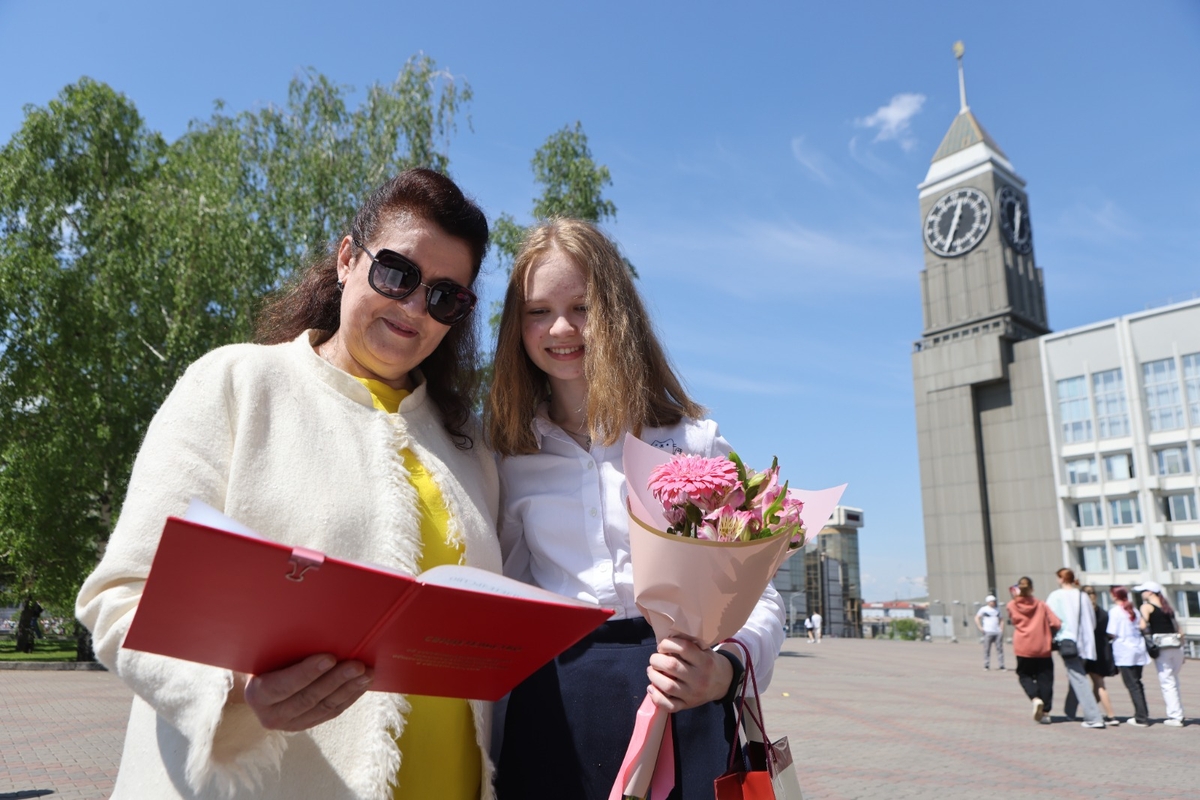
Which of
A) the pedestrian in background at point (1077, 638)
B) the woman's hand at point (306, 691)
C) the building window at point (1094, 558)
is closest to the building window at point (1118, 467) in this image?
the building window at point (1094, 558)

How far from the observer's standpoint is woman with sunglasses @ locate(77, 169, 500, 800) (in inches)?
62.7

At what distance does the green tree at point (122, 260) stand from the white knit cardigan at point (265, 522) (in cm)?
1484

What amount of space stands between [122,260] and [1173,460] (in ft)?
175

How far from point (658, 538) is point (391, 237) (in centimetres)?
102

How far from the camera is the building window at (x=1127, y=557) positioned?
5019 cm

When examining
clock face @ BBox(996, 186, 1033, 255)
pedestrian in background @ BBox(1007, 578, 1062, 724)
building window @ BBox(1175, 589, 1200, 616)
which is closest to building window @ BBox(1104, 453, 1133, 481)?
building window @ BBox(1175, 589, 1200, 616)

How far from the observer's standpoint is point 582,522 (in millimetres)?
2271

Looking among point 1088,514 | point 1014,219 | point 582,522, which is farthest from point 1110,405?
point 582,522

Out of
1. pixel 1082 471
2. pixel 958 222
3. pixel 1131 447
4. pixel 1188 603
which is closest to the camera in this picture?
pixel 1188 603

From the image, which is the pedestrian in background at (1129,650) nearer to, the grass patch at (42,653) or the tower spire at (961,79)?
the grass patch at (42,653)

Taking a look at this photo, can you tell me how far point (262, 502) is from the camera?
1.80 meters

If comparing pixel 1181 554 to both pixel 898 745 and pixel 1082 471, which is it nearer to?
pixel 1082 471

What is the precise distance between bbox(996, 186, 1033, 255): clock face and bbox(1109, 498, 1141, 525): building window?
18.3 metres

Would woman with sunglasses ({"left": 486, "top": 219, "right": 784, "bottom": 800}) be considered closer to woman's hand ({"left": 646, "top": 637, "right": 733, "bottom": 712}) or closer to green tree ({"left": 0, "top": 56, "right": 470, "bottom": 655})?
woman's hand ({"left": 646, "top": 637, "right": 733, "bottom": 712})
